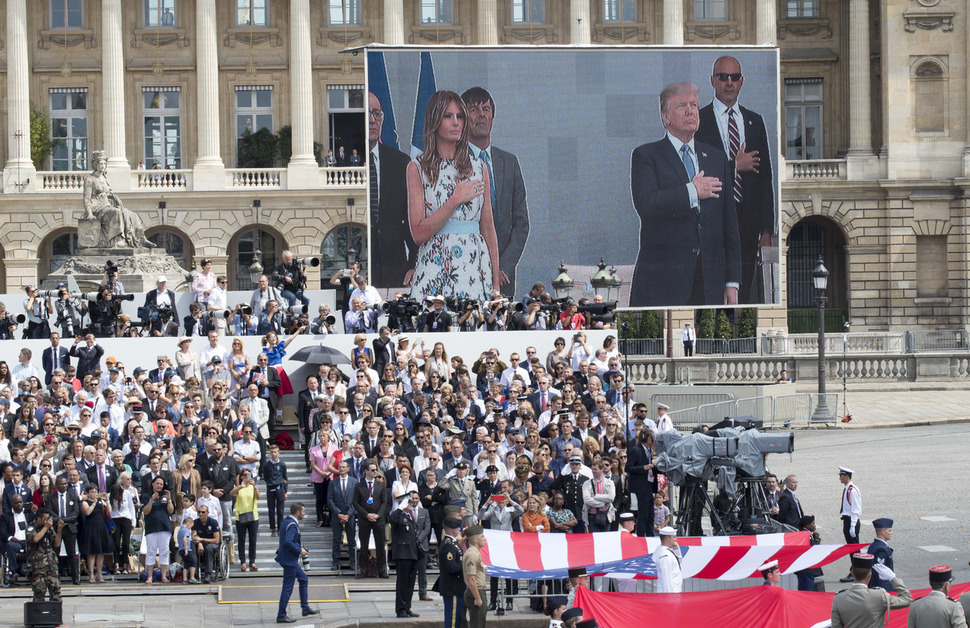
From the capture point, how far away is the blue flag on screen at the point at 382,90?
44.1m

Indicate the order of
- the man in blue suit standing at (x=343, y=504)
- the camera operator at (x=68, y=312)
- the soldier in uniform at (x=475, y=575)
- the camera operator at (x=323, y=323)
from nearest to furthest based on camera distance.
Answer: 1. the soldier in uniform at (x=475, y=575)
2. the man in blue suit standing at (x=343, y=504)
3. the camera operator at (x=323, y=323)
4. the camera operator at (x=68, y=312)

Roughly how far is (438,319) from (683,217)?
11922mm

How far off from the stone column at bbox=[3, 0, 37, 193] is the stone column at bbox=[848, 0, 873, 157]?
31817mm

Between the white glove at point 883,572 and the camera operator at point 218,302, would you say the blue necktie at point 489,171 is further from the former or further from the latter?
the white glove at point 883,572

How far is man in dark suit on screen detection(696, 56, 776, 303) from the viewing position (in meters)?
44.8

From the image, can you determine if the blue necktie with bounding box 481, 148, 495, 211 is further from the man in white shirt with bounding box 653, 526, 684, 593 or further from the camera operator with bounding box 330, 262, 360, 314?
the man in white shirt with bounding box 653, 526, 684, 593

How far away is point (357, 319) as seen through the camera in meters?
33.5

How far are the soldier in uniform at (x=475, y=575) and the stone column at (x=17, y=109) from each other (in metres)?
49.1

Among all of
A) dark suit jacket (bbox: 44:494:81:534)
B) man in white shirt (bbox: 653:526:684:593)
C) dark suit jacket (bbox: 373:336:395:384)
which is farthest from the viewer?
dark suit jacket (bbox: 373:336:395:384)

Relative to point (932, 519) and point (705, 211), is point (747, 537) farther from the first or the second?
point (705, 211)

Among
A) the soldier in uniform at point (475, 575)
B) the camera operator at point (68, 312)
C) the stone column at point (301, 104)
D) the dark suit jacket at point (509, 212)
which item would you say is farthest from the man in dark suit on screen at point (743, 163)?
the soldier in uniform at point (475, 575)

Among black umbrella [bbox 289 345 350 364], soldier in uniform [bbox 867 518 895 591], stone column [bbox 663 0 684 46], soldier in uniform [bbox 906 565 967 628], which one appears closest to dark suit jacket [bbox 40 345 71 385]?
black umbrella [bbox 289 345 350 364]

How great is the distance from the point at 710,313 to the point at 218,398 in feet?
116

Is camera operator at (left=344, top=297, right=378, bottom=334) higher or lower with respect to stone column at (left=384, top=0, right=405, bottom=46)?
lower
